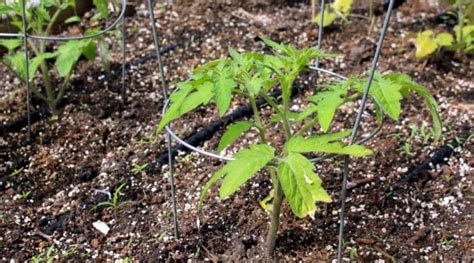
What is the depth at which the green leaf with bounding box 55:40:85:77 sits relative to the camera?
7.76 ft

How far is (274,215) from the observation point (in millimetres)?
1781

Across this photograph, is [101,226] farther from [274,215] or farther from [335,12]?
[335,12]

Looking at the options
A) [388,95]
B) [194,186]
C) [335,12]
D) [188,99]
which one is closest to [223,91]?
[188,99]

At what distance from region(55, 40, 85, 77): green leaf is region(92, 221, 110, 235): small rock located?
0.63 meters

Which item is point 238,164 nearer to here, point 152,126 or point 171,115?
point 171,115

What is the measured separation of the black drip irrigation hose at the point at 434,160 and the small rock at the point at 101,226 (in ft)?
3.27

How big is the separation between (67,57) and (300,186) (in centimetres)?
137

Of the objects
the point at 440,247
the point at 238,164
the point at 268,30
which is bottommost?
the point at 440,247

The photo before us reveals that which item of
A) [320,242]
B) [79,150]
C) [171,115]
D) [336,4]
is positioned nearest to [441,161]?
[320,242]

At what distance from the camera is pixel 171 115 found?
150 centimetres

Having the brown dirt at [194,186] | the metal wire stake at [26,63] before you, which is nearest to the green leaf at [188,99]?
the brown dirt at [194,186]

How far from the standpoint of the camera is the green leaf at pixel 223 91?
1415mm

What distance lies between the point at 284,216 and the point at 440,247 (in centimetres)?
50

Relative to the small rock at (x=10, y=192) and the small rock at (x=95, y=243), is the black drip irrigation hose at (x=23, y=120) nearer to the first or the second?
the small rock at (x=10, y=192)
